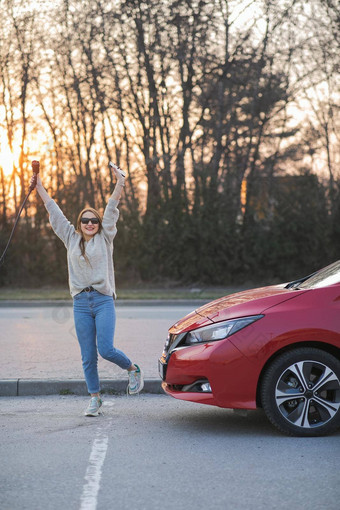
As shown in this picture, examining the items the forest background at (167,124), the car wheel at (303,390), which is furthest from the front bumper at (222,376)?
the forest background at (167,124)

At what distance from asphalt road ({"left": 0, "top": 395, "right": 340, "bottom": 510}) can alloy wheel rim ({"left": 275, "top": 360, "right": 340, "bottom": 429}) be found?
16cm

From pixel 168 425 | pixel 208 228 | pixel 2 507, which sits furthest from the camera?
pixel 208 228

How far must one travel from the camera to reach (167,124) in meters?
23.8

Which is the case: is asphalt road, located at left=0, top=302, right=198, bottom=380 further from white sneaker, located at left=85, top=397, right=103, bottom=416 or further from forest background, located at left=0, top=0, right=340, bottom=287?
forest background, located at left=0, top=0, right=340, bottom=287

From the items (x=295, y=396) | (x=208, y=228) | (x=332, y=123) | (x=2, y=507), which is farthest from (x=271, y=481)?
(x=332, y=123)

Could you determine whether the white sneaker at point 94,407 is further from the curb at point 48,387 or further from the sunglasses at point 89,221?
the sunglasses at point 89,221

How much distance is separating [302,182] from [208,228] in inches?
120

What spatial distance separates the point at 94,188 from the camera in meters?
23.7

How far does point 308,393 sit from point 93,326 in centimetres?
187

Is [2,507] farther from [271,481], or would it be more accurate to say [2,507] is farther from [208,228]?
[208,228]

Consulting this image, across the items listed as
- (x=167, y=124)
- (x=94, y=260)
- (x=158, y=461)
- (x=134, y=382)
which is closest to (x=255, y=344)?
(x=158, y=461)

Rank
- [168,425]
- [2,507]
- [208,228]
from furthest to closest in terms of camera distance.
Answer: [208,228]
[168,425]
[2,507]

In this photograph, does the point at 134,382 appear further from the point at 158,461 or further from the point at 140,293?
the point at 140,293

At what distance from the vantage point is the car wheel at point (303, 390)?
5.65m
